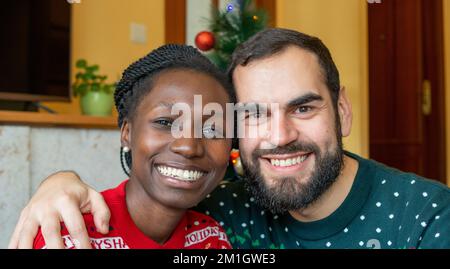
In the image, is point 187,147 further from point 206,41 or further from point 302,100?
point 206,41

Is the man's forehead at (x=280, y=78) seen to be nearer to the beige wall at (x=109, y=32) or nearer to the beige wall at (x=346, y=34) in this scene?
the beige wall at (x=109, y=32)

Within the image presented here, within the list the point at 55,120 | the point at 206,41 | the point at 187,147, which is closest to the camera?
the point at 187,147

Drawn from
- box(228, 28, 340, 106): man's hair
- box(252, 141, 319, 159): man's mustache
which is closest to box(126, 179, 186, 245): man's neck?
box(252, 141, 319, 159): man's mustache

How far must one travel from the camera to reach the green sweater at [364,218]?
83 centimetres

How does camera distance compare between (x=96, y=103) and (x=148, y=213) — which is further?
(x=96, y=103)

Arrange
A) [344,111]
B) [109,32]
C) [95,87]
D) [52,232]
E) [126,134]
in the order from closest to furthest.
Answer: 1. [52,232]
2. [126,134]
3. [344,111]
4. [95,87]
5. [109,32]

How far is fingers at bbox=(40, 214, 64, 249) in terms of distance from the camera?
659 millimetres

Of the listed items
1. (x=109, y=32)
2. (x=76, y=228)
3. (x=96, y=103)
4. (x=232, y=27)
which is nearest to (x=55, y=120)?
(x=96, y=103)

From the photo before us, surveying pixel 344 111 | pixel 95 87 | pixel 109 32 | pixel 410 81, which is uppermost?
pixel 109 32

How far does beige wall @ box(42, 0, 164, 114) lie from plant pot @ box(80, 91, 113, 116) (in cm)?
18

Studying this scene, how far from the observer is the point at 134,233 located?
0.81 m

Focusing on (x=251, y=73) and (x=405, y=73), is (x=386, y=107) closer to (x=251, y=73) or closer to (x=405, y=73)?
(x=405, y=73)

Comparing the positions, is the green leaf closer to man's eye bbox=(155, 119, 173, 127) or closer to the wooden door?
man's eye bbox=(155, 119, 173, 127)

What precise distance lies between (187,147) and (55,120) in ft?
3.96
